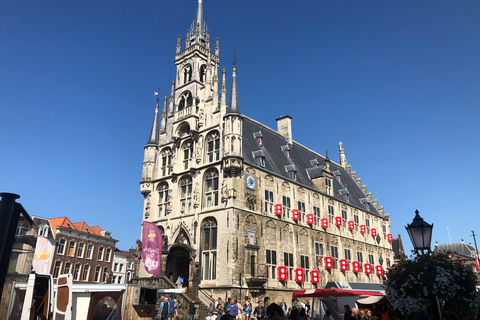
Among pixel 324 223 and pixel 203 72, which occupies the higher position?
pixel 203 72

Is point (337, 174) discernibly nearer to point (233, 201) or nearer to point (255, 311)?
point (233, 201)

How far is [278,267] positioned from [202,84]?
17745 millimetres

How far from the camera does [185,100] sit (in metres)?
34.6

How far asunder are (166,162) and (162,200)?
3614 mm

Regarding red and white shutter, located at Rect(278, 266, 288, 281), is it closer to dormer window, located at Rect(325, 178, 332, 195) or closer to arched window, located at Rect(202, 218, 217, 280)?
arched window, located at Rect(202, 218, 217, 280)

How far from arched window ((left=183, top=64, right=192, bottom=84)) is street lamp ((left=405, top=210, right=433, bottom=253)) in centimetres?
2935

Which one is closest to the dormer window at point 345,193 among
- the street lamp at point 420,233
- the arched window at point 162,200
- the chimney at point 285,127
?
the chimney at point 285,127

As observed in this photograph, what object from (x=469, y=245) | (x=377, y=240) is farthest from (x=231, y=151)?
(x=469, y=245)

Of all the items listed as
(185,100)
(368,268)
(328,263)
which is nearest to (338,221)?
(328,263)

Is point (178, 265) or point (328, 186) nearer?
point (178, 265)

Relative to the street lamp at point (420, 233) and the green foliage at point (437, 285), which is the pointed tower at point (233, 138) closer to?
the green foliage at point (437, 285)

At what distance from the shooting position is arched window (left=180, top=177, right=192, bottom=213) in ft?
102

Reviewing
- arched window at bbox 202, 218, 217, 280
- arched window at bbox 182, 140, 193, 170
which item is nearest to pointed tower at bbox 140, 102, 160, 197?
arched window at bbox 182, 140, 193, 170

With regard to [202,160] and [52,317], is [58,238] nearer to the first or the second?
[202,160]
